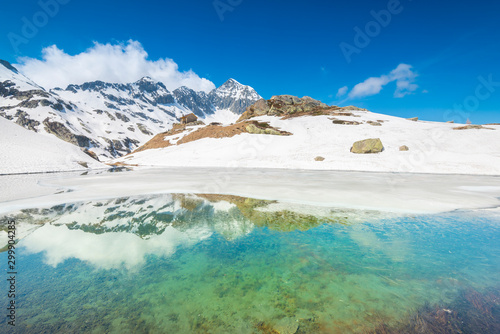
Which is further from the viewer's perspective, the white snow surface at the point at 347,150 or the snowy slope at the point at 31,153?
the white snow surface at the point at 347,150

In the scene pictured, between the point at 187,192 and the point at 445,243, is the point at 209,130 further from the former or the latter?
the point at 445,243

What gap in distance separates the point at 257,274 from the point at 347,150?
109ft

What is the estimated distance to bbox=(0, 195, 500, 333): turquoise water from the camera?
293 centimetres

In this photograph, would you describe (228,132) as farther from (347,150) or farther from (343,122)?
(347,150)

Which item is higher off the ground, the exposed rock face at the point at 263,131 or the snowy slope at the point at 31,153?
the exposed rock face at the point at 263,131

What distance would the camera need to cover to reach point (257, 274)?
→ 4047mm

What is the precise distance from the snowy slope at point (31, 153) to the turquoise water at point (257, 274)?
25.3 meters

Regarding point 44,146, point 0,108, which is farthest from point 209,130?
point 0,108

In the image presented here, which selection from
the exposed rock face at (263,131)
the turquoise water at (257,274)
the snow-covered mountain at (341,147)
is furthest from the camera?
the exposed rock face at (263,131)

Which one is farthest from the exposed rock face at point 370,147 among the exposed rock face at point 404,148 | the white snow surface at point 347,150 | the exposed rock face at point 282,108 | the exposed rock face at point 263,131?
the exposed rock face at point 282,108

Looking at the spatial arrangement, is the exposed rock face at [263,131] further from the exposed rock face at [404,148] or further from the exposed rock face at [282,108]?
the exposed rock face at [404,148]

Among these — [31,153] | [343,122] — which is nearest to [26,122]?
[31,153]

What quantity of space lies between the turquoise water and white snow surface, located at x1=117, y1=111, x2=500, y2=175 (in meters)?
22.6

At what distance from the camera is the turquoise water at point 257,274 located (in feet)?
9.62
